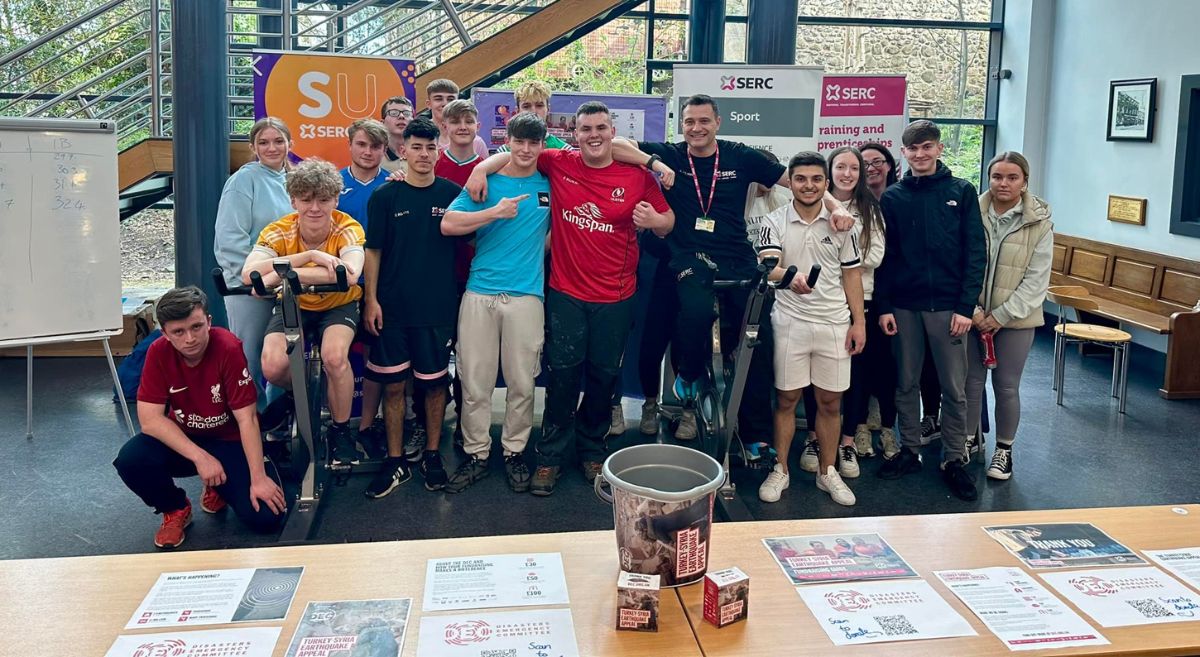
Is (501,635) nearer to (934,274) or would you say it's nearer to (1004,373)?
(934,274)

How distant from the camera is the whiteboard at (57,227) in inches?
183

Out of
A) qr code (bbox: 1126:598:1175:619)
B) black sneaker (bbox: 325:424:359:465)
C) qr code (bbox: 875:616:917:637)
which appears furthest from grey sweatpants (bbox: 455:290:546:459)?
qr code (bbox: 1126:598:1175:619)

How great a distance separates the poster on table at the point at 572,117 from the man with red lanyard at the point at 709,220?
209 cm

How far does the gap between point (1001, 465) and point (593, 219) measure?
2341 mm

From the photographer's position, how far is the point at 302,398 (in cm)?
374

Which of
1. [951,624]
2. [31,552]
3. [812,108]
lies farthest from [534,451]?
[951,624]

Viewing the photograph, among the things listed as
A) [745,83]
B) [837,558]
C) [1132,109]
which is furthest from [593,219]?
[1132,109]

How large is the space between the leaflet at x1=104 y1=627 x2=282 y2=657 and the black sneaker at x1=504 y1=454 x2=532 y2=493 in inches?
103

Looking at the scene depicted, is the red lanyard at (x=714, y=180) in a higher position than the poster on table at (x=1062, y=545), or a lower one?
higher

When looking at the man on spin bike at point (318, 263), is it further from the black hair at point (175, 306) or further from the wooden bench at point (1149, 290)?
the wooden bench at point (1149, 290)

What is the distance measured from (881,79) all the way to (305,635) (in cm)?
543

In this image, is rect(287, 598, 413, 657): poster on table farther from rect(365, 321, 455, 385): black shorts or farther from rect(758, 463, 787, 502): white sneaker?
rect(758, 463, 787, 502): white sneaker

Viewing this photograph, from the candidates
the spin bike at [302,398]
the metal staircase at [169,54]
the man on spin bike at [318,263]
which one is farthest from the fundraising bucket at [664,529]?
the metal staircase at [169,54]

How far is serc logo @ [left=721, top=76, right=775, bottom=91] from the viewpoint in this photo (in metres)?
5.65
